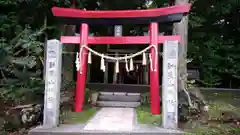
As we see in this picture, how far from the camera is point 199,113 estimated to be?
22.4 feet

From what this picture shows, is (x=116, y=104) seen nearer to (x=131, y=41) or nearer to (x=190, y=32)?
(x=131, y=41)

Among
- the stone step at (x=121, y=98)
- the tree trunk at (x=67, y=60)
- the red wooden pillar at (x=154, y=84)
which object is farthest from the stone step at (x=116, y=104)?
the tree trunk at (x=67, y=60)

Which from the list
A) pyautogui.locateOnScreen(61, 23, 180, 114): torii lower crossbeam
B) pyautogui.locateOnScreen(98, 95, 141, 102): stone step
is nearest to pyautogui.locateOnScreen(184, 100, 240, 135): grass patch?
pyautogui.locateOnScreen(61, 23, 180, 114): torii lower crossbeam

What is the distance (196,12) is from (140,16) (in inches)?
267

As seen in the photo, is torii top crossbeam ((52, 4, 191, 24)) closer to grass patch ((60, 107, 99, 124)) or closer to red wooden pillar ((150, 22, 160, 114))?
red wooden pillar ((150, 22, 160, 114))

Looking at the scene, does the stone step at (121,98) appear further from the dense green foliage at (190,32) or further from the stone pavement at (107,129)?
the stone pavement at (107,129)

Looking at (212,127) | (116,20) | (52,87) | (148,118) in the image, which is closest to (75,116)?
(52,87)

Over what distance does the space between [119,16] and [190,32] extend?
759cm

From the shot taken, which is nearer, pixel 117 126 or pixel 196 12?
pixel 117 126

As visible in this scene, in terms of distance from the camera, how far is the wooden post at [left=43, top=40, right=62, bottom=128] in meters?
5.98

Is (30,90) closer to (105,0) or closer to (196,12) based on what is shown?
(105,0)

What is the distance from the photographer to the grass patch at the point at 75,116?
21.4 feet

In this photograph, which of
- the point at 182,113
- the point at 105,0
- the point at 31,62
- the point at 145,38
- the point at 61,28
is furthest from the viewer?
the point at 105,0

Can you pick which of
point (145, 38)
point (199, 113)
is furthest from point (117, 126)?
point (145, 38)
